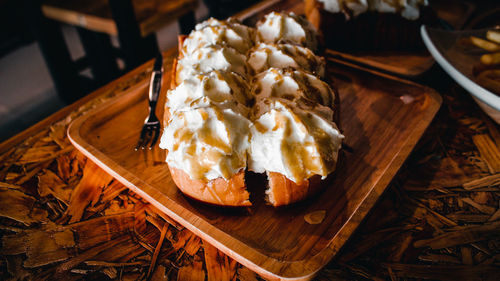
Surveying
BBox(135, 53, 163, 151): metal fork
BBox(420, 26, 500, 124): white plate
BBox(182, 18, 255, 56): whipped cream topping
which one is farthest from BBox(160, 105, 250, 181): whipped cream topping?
BBox(420, 26, 500, 124): white plate

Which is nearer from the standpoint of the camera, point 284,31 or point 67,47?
point 284,31

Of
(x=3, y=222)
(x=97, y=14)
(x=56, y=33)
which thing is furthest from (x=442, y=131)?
(x=56, y=33)

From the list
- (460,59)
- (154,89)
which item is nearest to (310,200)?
(154,89)

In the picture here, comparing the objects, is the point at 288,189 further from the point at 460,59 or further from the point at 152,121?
the point at 460,59

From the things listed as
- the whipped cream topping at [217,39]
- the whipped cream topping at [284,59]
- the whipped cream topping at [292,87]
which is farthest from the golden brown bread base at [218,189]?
the whipped cream topping at [217,39]

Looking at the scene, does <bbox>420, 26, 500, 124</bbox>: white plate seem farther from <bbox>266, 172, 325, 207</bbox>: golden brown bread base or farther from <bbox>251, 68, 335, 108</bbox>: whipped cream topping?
<bbox>266, 172, 325, 207</bbox>: golden brown bread base
